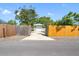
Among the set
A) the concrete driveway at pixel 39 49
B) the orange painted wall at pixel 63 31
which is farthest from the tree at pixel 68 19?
the concrete driveway at pixel 39 49

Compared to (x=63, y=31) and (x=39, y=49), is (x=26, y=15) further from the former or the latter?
(x=39, y=49)

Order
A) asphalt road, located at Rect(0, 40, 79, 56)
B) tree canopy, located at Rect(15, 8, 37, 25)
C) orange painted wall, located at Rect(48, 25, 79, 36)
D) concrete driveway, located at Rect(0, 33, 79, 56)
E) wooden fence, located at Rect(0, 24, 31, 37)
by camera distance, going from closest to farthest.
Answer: asphalt road, located at Rect(0, 40, 79, 56) → concrete driveway, located at Rect(0, 33, 79, 56) → wooden fence, located at Rect(0, 24, 31, 37) → orange painted wall, located at Rect(48, 25, 79, 36) → tree canopy, located at Rect(15, 8, 37, 25)

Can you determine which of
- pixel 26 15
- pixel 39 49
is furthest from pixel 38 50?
pixel 26 15

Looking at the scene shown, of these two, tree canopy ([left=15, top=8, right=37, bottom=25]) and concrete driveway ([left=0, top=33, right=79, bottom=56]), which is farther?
tree canopy ([left=15, top=8, right=37, bottom=25])

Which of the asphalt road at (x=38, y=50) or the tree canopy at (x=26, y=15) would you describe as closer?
the asphalt road at (x=38, y=50)

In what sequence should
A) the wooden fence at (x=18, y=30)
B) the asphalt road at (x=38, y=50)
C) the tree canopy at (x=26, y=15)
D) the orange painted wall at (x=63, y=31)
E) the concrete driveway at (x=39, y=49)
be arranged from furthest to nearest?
the tree canopy at (x=26, y=15) < the orange painted wall at (x=63, y=31) < the wooden fence at (x=18, y=30) < the concrete driveway at (x=39, y=49) < the asphalt road at (x=38, y=50)

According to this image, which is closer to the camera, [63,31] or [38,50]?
[38,50]

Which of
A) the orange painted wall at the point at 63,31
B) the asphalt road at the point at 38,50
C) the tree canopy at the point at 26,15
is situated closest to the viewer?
the asphalt road at the point at 38,50

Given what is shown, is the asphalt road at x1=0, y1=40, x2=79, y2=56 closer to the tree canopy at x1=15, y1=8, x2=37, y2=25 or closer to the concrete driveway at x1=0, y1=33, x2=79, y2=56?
the concrete driveway at x1=0, y1=33, x2=79, y2=56

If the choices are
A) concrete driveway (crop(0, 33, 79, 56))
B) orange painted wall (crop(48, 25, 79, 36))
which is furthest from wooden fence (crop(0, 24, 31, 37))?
concrete driveway (crop(0, 33, 79, 56))

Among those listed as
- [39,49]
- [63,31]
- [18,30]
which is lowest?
[18,30]

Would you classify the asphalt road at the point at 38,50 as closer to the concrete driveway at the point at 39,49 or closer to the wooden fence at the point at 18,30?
the concrete driveway at the point at 39,49

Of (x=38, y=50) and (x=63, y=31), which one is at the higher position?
(x=38, y=50)

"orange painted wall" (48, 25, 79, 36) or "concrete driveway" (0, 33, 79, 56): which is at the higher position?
"concrete driveway" (0, 33, 79, 56)
